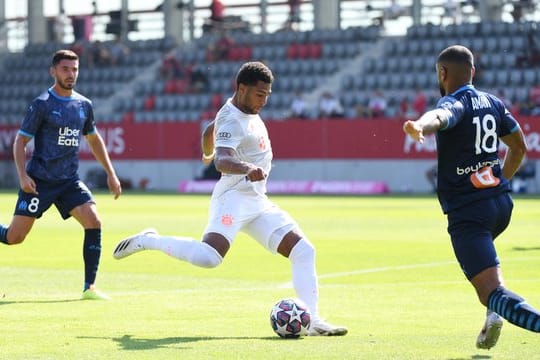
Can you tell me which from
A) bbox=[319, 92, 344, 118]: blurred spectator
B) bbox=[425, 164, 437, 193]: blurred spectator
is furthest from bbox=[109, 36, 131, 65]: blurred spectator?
bbox=[425, 164, 437, 193]: blurred spectator

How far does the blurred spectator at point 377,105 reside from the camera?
42.5 meters

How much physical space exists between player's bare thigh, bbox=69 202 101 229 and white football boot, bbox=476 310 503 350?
5231 millimetres

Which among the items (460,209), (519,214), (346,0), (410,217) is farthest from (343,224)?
(346,0)

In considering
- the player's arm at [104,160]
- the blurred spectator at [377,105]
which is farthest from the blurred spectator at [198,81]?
the player's arm at [104,160]

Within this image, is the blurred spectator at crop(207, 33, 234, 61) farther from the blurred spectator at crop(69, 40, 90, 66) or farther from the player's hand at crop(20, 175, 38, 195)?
the player's hand at crop(20, 175, 38, 195)

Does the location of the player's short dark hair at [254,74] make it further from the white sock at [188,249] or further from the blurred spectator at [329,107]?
the blurred spectator at [329,107]

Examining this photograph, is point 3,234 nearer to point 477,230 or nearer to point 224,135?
point 224,135

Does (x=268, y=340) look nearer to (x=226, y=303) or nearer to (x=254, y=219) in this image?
(x=254, y=219)

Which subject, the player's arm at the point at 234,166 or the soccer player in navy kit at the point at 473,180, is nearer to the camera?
the soccer player in navy kit at the point at 473,180

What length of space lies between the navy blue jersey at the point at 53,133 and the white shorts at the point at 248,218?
9.25 ft

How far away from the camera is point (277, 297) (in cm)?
1278

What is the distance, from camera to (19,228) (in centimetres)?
1300

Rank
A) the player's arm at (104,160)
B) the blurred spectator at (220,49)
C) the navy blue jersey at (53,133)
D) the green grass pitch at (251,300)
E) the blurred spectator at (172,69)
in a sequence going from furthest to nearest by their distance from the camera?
the blurred spectator at (172,69) < the blurred spectator at (220,49) < the player's arm at (104,160) < the navy blue jersey at (53,133) < the green grass pitch at (251,300)

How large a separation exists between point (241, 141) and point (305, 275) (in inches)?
46.0
